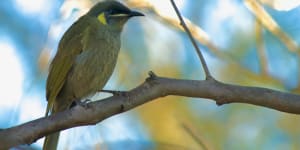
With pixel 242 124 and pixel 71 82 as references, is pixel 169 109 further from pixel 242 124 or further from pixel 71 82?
pixel 71 82

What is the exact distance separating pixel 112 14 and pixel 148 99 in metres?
0.49

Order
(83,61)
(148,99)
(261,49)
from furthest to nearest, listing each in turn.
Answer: (261,49), (83,61), (148,99)

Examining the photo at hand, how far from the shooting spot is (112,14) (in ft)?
4.68

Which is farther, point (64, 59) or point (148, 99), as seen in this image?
point (64, 59)

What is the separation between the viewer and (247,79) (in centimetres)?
148

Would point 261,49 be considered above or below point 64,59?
below

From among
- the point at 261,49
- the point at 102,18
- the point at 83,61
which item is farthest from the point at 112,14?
the point at 261,49

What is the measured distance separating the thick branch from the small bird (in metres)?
0.33

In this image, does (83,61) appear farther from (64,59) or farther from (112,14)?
(112,14)

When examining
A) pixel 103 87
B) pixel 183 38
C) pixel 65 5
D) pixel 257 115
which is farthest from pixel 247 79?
pixel 65 5

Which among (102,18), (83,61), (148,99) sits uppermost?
(102,18)

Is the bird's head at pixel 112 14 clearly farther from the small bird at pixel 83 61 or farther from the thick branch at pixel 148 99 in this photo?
the thick branch at pixel 148 99

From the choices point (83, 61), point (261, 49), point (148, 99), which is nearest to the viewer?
point (148, 99)

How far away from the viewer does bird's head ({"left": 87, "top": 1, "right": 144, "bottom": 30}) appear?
→ 4.62 ft
